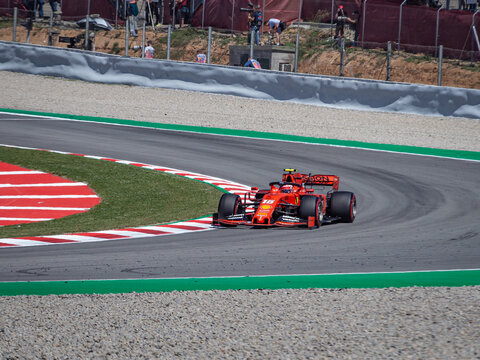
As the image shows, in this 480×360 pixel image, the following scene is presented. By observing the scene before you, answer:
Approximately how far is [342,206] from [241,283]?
3.77 meters

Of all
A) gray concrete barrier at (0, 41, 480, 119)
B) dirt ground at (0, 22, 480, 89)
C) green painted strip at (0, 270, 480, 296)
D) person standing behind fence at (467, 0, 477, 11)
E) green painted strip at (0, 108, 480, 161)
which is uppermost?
person standing behind fence at (467, 0, 477, 11)

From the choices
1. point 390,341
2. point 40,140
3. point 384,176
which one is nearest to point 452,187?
point 384,176

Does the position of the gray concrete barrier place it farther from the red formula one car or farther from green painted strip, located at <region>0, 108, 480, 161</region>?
the red formula one car

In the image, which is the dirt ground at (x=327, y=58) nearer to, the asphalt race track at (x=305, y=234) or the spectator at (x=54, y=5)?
the spectator at (x=54, y=5)

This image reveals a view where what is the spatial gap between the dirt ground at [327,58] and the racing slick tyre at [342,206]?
15.0 m

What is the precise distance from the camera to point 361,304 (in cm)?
704

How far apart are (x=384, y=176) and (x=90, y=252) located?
25.4 ft

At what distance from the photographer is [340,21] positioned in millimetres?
30406

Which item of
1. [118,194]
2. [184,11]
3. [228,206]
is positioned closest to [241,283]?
[228,206]

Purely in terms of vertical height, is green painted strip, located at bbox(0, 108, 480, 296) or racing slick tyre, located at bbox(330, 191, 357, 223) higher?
racing slick tyre, located at bbox(330, 191, 357, 223)

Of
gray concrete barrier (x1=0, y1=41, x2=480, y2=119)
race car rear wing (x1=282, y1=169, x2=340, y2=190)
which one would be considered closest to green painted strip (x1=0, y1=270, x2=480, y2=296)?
race car rear wing (x1=282, y1=169, x2=340, y2=190)

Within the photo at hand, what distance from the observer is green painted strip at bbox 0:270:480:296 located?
25.2ft

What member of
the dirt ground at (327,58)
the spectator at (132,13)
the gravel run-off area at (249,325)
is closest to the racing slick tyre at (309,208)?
the gravel run-off area at (249,325)

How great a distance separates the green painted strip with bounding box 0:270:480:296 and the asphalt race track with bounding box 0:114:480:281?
0.23 meters
